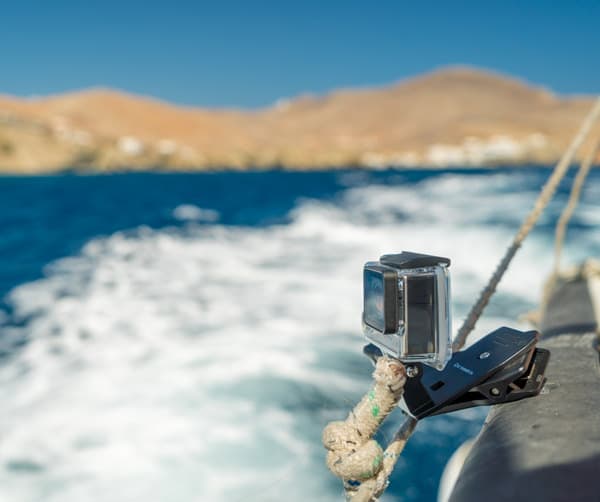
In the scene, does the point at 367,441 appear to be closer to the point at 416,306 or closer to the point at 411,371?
the point at 411,371

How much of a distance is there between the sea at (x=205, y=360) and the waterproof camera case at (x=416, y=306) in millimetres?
394

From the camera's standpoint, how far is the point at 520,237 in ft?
7.16

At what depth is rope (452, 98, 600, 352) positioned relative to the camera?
1867mm

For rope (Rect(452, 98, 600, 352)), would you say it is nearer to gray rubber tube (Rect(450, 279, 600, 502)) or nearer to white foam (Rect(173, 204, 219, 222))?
gray rubber tube (Rect(450, 279, 600, 502))

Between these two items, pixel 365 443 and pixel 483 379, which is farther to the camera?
pixel 483 379

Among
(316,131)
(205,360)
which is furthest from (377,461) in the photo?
(316,131)

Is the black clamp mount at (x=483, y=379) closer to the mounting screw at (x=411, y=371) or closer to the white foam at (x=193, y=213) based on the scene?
the mounting screw at (x=411, y=371)

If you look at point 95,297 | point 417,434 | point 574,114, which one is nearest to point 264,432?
point 417,434

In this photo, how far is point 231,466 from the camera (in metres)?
3.07

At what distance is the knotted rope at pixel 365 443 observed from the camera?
132cm

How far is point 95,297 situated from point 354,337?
321cm

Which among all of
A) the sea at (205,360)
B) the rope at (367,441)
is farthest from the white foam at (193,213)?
the rope at (367,441)

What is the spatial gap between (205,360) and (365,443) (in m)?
3.19

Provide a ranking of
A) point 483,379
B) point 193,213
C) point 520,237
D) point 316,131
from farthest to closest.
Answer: point 316,131 → point 193,213 → point 520,237 → point 483,379
